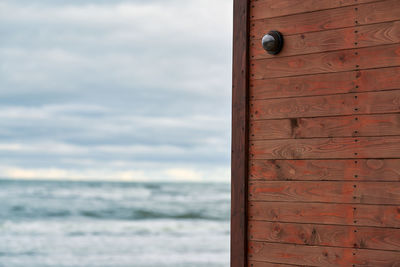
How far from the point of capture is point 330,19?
119 inches

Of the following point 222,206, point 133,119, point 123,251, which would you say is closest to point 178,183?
point 133,119

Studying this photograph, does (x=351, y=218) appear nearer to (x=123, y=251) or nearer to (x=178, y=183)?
(x=123, y=251)

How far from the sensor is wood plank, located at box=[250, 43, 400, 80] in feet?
9.23

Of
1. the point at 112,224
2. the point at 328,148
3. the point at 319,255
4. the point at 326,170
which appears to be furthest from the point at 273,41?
the point at 112,224

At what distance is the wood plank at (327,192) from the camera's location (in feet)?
9.02

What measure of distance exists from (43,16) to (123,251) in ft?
60.4

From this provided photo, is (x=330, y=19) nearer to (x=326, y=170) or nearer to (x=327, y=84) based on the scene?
(x=327, y=84)

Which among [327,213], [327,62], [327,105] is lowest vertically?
[327,213]

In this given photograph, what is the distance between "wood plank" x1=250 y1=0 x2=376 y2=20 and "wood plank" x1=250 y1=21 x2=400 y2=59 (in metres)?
0.15

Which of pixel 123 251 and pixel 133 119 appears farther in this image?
pixel 133 119

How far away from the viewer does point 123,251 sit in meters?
9.94

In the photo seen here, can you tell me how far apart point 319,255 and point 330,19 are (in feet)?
4.44

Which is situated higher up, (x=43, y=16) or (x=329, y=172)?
(x=43, y=16)

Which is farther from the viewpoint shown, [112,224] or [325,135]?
[112,224]
